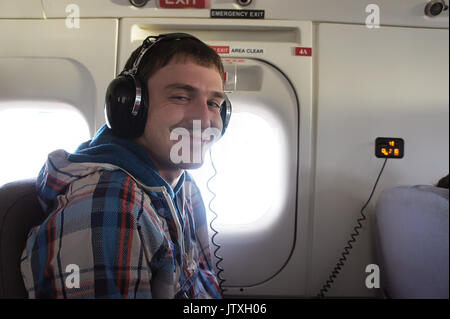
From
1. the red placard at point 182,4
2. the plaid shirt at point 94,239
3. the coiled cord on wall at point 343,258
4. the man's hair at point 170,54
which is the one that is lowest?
the coiled cord on wall at point 343,258

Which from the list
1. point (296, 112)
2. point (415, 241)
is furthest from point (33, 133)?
point (415, 241)

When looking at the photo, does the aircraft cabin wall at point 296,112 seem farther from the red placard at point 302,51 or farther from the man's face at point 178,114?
the man's face at point 178,114

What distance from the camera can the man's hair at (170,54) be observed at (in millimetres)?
745

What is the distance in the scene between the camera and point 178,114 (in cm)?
72

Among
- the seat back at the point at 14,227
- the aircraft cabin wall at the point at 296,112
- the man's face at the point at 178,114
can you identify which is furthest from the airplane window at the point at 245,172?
the seat back at the point at 14,227

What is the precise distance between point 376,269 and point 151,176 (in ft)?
3.35

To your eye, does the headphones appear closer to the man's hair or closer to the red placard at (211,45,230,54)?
the man's hair

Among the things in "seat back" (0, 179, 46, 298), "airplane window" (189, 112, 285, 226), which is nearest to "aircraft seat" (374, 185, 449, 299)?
"airplane window" (189, 112, 285, 226)

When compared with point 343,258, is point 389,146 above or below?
above

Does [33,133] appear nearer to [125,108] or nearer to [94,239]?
[125,108]

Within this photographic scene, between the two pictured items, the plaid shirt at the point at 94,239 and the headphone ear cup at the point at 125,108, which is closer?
the plaid shirt at the point at 94,239

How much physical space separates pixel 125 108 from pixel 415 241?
2.79ft

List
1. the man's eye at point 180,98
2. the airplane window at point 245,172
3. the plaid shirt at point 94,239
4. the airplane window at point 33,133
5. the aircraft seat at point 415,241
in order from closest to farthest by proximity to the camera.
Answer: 1. the plaid shirt at point 94,239
2. the aircraft seat at point 415,241
3. the man's eye at point 180,98
4. the airplane window at point 33,133
5. the airplane window at point 245,172
